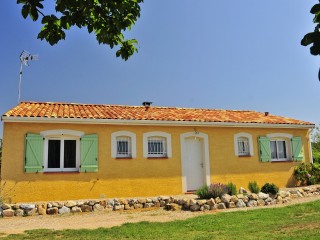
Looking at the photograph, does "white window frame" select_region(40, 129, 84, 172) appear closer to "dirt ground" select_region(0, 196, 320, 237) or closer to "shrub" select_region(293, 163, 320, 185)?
"dirt ground" select_region(0, 196, 320, 237)

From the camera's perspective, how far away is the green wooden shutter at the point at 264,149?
14.3m

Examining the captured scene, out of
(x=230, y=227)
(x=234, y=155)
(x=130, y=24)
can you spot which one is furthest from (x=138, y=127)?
→ (x=130, y=24)

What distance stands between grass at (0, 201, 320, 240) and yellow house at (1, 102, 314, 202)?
3.72 m

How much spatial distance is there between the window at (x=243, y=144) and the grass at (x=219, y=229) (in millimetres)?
5064

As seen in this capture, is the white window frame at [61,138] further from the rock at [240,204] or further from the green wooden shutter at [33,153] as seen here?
the rock at [240,204]

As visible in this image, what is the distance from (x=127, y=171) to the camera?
40.4 ft

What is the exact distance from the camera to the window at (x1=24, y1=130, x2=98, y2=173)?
11.2 m

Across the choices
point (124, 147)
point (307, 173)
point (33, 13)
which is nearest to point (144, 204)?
point (124, 147)

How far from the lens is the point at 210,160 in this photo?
533 inches

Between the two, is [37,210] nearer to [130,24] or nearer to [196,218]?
[196,218]

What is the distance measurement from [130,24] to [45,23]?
1019 millimetres

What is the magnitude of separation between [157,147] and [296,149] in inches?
268

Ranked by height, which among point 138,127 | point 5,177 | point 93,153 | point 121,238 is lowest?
point 121,238

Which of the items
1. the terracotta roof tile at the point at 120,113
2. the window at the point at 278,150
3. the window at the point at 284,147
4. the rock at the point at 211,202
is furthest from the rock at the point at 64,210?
the window at the point at 278,150
